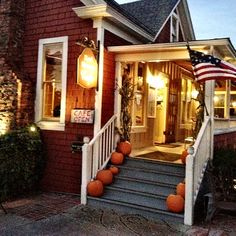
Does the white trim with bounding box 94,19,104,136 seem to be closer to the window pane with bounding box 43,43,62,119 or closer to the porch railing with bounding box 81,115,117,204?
the porch railing with bounding box 81,115,117,204

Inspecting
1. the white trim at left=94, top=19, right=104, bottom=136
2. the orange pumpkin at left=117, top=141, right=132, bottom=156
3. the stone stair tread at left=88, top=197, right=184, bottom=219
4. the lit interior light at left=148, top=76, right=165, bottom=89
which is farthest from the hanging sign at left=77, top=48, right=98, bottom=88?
the lit interior light at left=148, top=76, right=165, bottom=89

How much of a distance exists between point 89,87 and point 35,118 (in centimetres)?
215

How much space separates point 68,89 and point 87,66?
3.67 ft

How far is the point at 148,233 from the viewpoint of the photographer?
5418 mm

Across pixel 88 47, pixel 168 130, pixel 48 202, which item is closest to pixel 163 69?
pixel 168 130

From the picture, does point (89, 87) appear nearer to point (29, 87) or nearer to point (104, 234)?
point (29, 87)

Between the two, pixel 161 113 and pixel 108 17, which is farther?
pixel 161 113

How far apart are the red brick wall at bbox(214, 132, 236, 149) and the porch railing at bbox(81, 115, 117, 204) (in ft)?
8.51

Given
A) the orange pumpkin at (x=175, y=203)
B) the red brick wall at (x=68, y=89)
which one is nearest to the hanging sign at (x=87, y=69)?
the red brick wall at (x=68, y=89)

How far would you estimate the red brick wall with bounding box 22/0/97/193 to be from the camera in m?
7.76

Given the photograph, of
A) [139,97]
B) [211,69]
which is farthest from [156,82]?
[211,69]

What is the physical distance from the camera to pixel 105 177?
23.2ft

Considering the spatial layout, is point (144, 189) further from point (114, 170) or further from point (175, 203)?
point (175, 203)

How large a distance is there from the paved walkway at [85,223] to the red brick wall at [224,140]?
247cm
